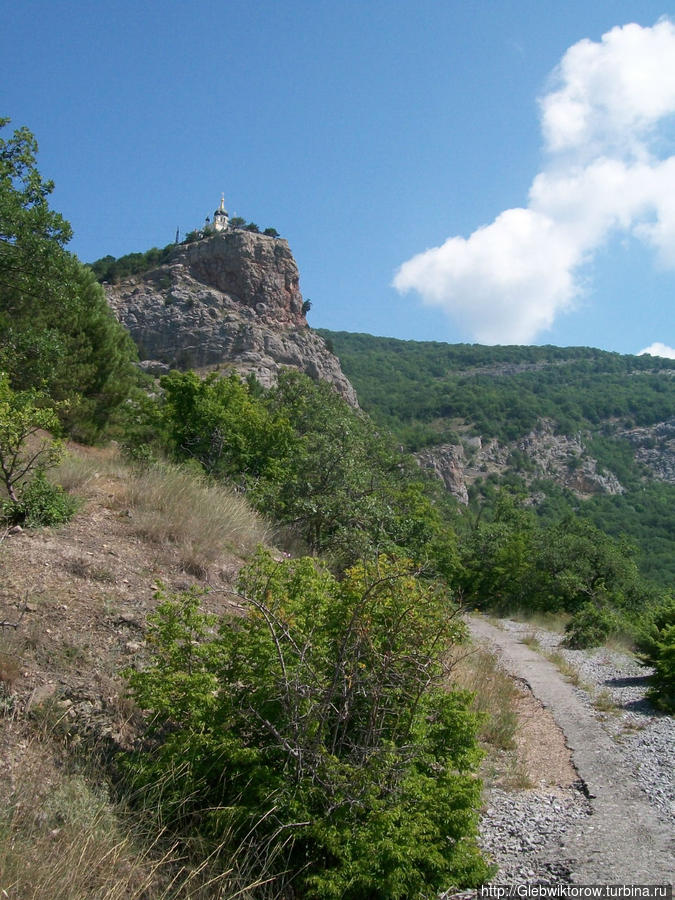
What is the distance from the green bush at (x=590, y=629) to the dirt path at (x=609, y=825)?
901cm

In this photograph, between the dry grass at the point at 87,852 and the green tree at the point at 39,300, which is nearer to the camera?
the dry grass at the point at 87,852

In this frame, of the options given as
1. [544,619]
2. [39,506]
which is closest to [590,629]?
[544,619]

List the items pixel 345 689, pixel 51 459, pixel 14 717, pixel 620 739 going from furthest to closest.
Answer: pixel 620 739, pixel 51 459, pixel 14 717, pixel 345 689

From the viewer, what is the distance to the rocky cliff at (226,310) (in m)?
80.3

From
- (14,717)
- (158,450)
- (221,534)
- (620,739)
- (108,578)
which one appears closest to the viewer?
(14,717)

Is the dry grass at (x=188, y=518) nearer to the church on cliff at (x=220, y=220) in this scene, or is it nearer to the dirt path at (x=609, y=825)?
the dirt path at (x=609, y=825)

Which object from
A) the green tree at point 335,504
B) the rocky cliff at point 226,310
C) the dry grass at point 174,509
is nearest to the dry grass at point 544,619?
the green tree at point 335,504

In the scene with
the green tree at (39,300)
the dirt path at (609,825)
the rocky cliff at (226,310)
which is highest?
the rocky cliff at (226,310)

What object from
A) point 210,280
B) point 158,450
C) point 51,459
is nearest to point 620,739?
point 51,459

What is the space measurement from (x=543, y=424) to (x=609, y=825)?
117304 mm

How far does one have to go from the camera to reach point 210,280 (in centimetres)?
9062

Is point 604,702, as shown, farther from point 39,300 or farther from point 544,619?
point 544,619

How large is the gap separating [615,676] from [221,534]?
9092 millimetres

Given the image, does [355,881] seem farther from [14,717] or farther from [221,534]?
[221,534]
